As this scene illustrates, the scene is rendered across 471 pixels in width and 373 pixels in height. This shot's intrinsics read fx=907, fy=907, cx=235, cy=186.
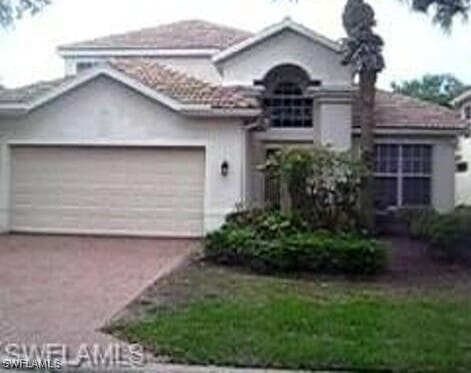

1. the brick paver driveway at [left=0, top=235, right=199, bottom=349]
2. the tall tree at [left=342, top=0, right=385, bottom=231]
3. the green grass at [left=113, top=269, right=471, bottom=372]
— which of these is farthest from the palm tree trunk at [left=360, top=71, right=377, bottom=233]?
the green grass at [left=113, top=269, right=471, bottom=372]

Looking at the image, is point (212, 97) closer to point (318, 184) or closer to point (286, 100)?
point (286, 100)

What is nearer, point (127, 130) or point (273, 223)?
point (273, 223)

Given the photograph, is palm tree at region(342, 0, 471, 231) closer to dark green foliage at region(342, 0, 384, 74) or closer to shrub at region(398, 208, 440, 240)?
dark green foliage at region(342, 0, 384, 74)

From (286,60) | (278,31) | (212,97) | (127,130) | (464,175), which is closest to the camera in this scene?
(127,130)

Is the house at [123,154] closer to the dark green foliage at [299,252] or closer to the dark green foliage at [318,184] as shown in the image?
the dark green foliage at [318,184]

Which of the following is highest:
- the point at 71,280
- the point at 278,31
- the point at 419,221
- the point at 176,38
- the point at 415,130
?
the point at 176,38

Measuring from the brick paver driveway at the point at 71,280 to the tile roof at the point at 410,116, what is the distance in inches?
345

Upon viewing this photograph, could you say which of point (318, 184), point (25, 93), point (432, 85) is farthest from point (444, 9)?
point (432, 85)

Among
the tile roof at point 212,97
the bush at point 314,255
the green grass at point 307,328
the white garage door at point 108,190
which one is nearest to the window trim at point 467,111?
the tile roof at point 212,97

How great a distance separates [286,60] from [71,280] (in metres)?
13.6

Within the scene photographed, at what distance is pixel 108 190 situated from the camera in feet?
74.2

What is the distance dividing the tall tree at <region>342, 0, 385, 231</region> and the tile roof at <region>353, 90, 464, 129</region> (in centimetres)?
235

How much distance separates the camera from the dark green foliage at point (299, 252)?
16.3 meters

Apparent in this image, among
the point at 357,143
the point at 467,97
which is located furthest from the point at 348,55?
the point at 467,97
